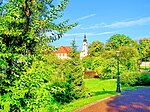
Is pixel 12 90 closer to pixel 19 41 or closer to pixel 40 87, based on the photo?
pixel 40 87

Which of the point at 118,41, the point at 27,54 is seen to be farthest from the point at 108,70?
the point at 27,54

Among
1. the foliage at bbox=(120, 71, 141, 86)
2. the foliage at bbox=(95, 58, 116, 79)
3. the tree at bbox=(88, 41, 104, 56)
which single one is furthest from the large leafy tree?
the tree at bbox=(88, 41, 104, 56)

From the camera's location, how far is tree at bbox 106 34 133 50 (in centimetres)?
8412

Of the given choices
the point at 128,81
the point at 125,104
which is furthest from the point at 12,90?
the point at 128,81

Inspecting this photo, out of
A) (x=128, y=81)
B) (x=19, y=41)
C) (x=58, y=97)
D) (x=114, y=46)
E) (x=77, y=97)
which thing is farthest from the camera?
(x=114, y=46)

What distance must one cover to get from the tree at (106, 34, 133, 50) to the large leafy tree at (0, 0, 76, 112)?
78.9m

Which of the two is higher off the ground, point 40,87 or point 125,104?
point 40,87

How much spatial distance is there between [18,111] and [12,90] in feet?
1.60

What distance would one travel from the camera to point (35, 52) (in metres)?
Result: 5.79

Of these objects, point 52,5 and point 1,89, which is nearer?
point 1,89

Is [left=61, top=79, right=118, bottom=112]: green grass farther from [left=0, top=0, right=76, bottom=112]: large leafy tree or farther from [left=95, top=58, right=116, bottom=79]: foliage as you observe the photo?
[left=95, top=58, right=116, bottom=79]: foliage

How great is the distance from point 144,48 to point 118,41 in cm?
912

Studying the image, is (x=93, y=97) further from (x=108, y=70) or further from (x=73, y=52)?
(x=108, y=70)

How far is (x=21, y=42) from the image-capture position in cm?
563
